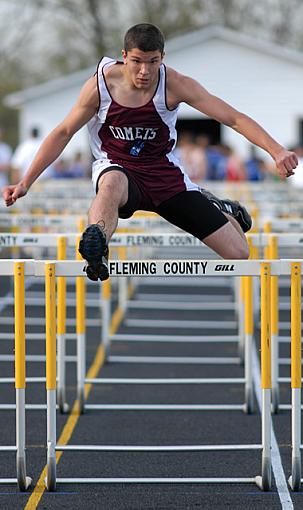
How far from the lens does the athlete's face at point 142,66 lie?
6.78 metres

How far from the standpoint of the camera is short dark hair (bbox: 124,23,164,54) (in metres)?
6.73

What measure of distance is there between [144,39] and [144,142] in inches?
25.8

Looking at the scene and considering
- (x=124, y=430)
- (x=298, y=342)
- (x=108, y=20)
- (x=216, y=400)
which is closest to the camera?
(x=298, y=342)

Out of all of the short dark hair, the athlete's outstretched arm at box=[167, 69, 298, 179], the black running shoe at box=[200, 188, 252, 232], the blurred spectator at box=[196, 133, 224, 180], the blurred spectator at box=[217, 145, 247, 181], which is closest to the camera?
the short dark hair

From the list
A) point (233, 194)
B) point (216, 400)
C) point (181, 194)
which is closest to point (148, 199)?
point (181, 194)

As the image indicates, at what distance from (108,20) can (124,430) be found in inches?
1728

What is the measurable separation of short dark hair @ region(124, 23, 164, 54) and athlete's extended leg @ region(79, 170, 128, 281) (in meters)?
0.72

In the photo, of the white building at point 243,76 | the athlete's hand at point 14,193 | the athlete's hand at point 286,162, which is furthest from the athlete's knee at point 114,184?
the white building at point 243,76

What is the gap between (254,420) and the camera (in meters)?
8.95

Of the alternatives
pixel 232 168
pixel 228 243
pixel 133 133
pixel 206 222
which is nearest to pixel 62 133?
pixel 133 133

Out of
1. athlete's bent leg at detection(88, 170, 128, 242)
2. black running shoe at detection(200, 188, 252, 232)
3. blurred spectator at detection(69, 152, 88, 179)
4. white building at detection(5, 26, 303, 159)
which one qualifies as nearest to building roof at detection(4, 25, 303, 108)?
white building at detection(5, 26, 303, 159)

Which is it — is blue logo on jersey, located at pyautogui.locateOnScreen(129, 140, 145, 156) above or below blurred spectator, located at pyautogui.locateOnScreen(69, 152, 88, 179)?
below

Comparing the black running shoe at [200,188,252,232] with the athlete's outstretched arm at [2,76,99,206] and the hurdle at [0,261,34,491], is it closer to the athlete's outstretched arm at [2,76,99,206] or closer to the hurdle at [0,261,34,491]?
the athlete's outstretched arm at [2,76,99,206]

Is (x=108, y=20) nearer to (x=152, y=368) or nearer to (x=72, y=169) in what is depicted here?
(x=72, y=169)
